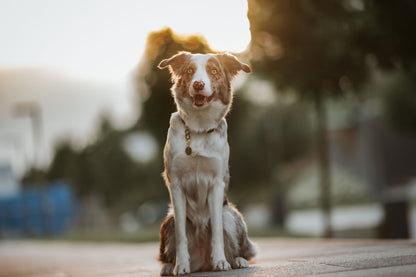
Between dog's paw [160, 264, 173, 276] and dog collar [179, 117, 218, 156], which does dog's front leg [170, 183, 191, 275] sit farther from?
dog collar [179, 117, 218, 156]

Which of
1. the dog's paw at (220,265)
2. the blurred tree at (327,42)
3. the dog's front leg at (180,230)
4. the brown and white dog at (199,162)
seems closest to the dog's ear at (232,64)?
the brown and white dog at (199,162)

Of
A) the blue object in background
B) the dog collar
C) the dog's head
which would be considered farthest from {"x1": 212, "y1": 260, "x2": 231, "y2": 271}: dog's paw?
the blue object in background

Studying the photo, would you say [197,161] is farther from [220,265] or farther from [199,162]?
[220,265]

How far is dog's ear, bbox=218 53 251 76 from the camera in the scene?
4945 millimetres

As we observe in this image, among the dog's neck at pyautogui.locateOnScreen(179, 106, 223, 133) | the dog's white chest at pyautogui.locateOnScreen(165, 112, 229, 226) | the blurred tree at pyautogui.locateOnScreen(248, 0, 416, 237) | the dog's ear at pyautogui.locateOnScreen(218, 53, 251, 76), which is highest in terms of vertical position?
the blurred tree at pyautogui.locateOnScreen(248, 0, 416, 237)

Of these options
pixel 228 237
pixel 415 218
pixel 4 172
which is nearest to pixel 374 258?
pixel 228 237

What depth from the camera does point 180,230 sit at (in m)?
4.86

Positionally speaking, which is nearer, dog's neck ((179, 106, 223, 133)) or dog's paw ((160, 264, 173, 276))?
dog's neck ((179, 106, 223, 133))

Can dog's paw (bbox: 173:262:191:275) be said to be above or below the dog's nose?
below

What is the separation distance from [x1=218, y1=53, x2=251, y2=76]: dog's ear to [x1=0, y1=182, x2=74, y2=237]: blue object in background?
115ft

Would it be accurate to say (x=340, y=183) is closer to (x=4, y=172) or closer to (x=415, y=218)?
(x=415, y=218)

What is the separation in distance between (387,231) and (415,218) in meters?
13.6

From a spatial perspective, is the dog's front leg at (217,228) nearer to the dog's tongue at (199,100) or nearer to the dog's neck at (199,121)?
the dog's neck at (199,121)

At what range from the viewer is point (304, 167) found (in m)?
49.0
